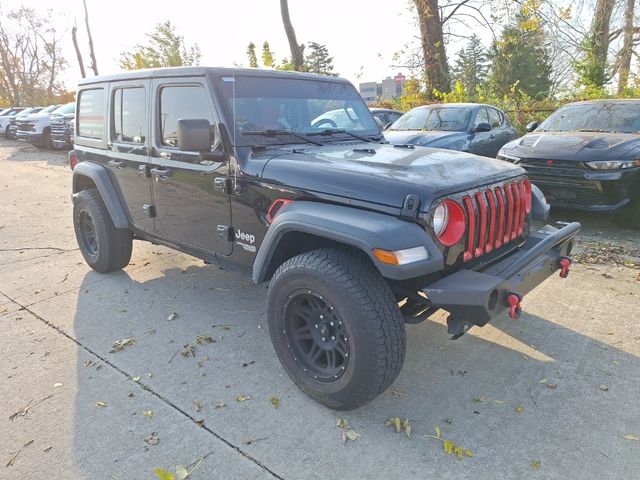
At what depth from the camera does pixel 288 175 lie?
9.51 feet

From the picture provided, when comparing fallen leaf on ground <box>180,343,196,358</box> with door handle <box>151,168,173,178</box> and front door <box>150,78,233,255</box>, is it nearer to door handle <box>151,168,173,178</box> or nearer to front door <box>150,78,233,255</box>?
front door <box>150,78,233,255</box>

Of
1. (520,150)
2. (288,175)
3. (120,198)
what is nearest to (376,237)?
(288,175)

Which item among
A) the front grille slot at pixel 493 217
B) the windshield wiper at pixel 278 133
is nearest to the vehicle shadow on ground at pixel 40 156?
the windshield wiper at pixel 278 133

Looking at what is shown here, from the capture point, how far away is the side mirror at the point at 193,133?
9.70 ft

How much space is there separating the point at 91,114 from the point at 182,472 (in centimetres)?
370

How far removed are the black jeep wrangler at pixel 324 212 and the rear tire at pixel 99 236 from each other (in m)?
0.28

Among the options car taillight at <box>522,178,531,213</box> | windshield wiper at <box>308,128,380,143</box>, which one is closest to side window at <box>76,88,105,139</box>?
windshield wiper at <box>308,128,380,143</box>

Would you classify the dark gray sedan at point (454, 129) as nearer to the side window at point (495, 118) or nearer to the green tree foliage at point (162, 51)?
the side window at point (495, 118)

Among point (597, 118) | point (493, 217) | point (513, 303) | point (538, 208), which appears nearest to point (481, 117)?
point (597, 118)

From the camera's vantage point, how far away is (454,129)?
827cm

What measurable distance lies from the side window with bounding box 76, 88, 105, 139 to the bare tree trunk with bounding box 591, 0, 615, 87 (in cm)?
1578

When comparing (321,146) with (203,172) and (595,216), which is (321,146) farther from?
(595,216)

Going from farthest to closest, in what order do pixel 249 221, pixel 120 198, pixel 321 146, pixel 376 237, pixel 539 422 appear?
pixel 120 198 → pixel 321 146 → pixel 249 221 → pixel 539 422 → pixel 376 237

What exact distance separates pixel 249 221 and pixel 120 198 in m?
1.86
